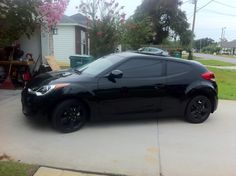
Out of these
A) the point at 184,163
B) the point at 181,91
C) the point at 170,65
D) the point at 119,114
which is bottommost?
the point at 184,163

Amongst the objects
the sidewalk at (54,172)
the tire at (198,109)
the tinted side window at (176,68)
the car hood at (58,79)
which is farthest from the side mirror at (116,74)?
the sidewalk at (54,172)

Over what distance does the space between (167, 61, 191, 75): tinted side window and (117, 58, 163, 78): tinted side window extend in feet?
0.67

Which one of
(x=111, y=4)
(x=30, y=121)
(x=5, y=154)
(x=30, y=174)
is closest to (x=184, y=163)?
(x=30, y=174)

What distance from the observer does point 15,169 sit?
405cm

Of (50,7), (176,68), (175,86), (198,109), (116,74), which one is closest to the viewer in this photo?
(50,7)

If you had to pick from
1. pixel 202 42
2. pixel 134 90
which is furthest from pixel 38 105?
pixel 202 42

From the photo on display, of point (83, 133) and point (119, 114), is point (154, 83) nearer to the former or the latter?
point (119, 114)

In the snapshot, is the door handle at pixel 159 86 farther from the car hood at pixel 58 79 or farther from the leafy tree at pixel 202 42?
the leafy tree at pixel 202 42

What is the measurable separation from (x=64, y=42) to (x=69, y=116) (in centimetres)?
1739

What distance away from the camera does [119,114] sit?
241 inches

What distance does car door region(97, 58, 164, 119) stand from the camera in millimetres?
5980

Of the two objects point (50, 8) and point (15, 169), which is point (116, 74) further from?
point (15, 169)

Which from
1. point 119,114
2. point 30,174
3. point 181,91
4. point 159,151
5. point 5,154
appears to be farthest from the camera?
point 181,91

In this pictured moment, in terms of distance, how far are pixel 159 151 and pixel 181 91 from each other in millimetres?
1916
